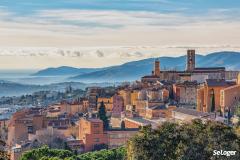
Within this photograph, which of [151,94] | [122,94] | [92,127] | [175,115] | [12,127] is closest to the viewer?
[92,127]

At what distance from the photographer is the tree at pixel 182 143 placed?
1958 centimetres

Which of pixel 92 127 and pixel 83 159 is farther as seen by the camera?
pixel 92 127

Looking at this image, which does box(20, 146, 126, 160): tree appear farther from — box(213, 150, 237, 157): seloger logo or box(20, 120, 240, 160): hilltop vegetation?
box(213, 150, 237, 157): seloger logo

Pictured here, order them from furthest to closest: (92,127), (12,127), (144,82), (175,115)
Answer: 1. (144,82)
2. (12,127)
3. (175,115)
4. (92,127)

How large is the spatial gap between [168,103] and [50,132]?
29.5ft

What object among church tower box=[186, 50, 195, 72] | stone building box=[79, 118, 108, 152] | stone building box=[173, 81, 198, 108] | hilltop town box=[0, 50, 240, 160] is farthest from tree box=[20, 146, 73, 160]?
church tower box=[186, 50, 195, 72]

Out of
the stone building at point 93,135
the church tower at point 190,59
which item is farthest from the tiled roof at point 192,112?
the church tower at point 190,59

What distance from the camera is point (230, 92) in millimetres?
45219

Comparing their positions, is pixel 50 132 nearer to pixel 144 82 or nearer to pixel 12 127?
pixel 12 127

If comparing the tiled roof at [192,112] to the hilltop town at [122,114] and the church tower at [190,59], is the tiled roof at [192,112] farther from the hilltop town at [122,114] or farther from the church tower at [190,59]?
the church tower at [190,59]

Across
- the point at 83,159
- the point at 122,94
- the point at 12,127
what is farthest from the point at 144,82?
the point at 83,159

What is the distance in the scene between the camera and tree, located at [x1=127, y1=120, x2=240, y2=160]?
64.2 ft

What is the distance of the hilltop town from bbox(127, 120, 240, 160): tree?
54.6 feet

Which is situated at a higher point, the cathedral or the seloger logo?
the cathedral
